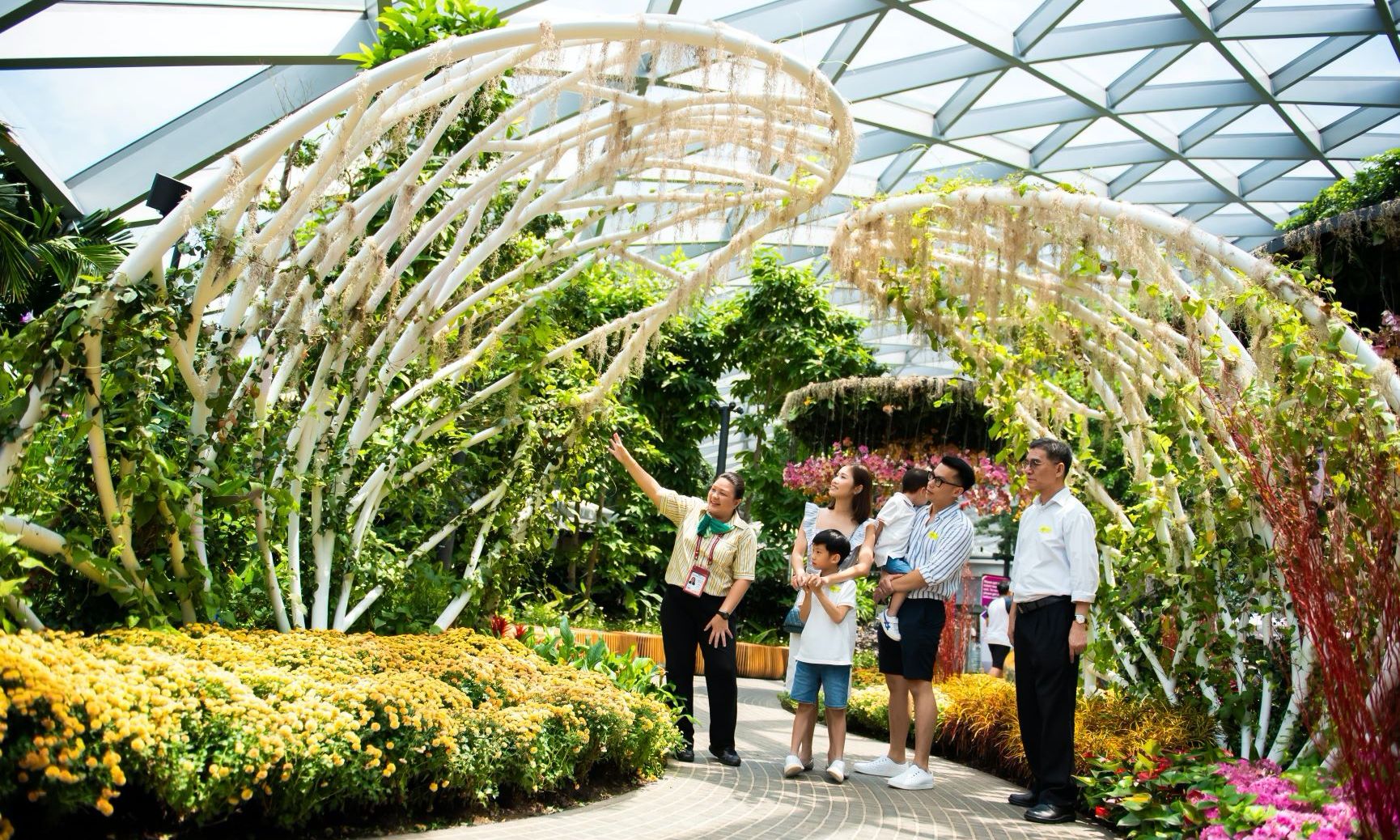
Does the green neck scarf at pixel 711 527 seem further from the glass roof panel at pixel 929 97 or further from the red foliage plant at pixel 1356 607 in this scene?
the glass roof panel at pixel 929 97

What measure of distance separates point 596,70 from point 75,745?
3.20m

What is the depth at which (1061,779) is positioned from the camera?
435 centimetres

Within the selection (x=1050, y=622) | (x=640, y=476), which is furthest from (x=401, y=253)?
(x=1050, y=622)

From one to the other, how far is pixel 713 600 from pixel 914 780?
1301 millimetres

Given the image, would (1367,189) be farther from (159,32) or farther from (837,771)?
(159,32)

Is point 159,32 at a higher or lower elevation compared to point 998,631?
higher

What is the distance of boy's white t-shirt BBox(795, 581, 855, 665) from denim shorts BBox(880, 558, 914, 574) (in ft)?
0.79

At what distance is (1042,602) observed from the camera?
14.7ft

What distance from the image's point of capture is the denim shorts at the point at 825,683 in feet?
16.1

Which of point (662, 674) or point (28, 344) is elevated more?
point (28, 344)

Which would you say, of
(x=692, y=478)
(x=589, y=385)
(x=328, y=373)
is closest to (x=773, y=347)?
(x=692, y=478)

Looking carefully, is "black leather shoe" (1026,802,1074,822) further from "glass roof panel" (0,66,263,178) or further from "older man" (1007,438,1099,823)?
"glass roof panel" (0,66,263,178)

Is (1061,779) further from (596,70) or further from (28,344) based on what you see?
(28,344)

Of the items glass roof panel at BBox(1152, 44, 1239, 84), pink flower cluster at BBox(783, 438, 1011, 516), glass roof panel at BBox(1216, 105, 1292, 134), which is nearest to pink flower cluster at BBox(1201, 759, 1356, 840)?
pink flower cluster at BBox(783, 438, 1011, 516)
